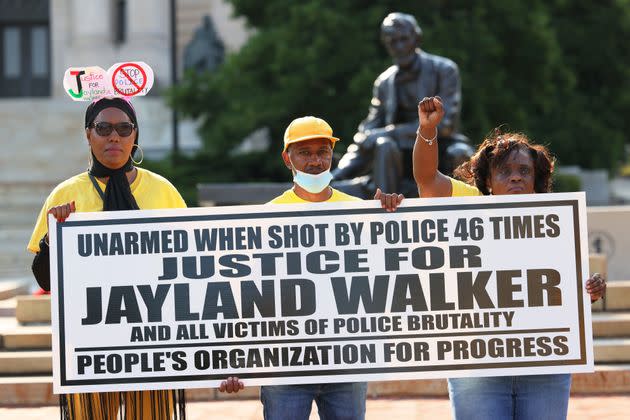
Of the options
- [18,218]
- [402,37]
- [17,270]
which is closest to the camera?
[402,37]

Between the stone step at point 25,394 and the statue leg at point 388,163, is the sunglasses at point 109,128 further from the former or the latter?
the statue leg at point 388,163

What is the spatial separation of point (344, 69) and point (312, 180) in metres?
16.9

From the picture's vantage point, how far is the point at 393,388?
26.4 feet

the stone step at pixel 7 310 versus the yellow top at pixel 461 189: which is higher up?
the yellow top at pixel 461 189

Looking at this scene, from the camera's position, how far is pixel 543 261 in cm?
488

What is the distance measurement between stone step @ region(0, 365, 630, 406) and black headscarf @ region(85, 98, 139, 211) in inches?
137

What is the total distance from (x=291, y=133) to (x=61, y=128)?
29.3 meters

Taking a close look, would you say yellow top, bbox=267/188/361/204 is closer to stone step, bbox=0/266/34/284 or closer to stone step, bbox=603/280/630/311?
stone step, bbox=603/280/630/311

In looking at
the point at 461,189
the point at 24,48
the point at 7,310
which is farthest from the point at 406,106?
the point at 24,48

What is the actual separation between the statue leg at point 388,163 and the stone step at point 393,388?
11.2 ft

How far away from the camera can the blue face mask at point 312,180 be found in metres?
4.71

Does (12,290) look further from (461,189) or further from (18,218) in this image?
(18,218)

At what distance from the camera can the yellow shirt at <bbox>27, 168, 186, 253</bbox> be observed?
478 centimetres

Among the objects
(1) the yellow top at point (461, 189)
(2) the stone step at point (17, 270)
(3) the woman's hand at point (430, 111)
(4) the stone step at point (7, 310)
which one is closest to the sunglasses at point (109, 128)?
(3) the woman's hand at point (430, 111)
